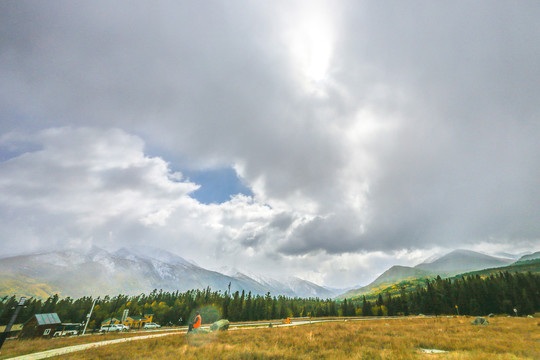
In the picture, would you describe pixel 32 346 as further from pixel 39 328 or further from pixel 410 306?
pixel 410 306

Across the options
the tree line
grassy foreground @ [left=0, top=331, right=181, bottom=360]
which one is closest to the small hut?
grassy foreground @ [left=0, top=331, right=181, bottom=360]

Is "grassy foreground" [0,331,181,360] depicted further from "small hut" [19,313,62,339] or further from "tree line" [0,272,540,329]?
"tree line" [0,272,540,329]

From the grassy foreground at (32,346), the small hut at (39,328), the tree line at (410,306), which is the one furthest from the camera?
the tree line at (410,306)

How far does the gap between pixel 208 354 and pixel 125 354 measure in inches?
258

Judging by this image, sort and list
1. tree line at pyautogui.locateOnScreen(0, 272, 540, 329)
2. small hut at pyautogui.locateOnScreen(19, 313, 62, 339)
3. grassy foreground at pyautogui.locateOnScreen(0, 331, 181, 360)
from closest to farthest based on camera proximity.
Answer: grassy foreground at pyautogui.locateOnScreen(0, 331, 181, 360) → small hut at pyautogui.locateOnScreen(19, 313, 62, 339) → tree line at pyautogui.locateOnScreen(0, 272, 540, 329)

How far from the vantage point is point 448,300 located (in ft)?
322

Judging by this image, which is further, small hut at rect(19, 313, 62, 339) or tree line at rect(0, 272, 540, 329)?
tree line at rect(0, 272, 540, 329)

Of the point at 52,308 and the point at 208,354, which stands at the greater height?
the point at 208,354

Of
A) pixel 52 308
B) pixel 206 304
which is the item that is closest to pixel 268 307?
pixel 206 304

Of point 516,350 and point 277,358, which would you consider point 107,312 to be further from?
point 516,350

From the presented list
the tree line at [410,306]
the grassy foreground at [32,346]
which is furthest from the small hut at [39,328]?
the tree line at [410,306]

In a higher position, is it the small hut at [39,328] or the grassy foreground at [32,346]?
the grassy foreground at [32,346]

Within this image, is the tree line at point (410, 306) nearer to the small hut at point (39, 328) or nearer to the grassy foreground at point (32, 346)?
the small hut at point (39, 328)

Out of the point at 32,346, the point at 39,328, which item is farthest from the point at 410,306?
the point at 39,328
